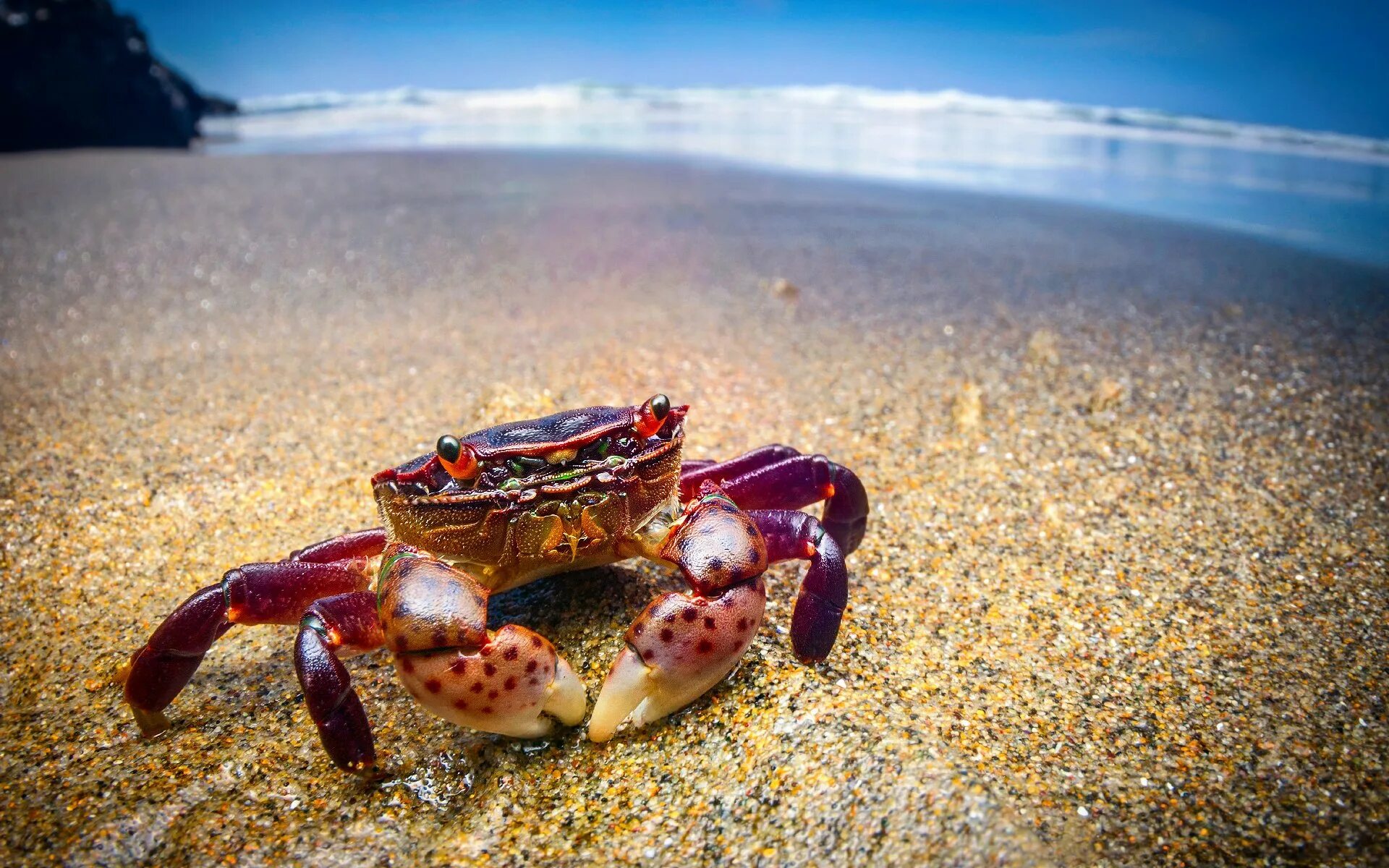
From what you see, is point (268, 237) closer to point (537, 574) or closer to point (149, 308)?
point (149, 308)

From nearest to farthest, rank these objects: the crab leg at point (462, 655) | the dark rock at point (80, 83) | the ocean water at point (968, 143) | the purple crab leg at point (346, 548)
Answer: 1. the crab leg at point (462, 655)
2. the purple crab leg at point (346, 548)
3. the ocean water at point (968, 143)
4. the dark rock at point (80, 83)

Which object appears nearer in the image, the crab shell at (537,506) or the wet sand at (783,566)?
the wet sand at (783,566)

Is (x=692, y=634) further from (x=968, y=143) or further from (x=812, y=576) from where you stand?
(x=968, y=143)

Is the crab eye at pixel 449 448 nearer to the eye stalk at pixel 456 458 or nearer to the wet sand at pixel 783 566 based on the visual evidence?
the eye stalk at pixel 456 458

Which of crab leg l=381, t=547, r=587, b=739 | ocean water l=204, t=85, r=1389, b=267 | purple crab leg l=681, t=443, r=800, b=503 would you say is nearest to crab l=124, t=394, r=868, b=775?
crab leg l=381, t=547, r=587, b=739

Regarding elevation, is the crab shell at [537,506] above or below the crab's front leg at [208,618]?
above

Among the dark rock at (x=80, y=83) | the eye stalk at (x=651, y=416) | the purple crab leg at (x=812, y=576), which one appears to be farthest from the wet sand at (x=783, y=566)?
the dark rock at (x=80, y=83)

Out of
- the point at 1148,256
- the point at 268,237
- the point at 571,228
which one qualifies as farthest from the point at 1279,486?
the point at 268,237
